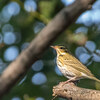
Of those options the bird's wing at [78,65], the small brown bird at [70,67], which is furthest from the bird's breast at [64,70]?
the bird's wing at [78,65]

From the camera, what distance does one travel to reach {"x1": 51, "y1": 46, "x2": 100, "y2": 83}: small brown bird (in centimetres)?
359

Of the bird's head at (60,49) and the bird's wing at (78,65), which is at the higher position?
the bird's head at (60,49)

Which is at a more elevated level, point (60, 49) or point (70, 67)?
point (60, 49)

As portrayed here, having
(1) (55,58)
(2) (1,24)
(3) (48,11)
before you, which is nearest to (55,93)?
(3) (48,11)

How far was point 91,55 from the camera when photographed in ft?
10.7

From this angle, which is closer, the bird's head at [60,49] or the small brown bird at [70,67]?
the small brown bird at [70,67]

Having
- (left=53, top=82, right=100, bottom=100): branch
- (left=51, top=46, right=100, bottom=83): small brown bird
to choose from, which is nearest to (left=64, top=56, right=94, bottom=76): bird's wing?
(left=51, top=46, right=100, bottom=83): small brown bird

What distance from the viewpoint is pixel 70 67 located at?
13.2 feet

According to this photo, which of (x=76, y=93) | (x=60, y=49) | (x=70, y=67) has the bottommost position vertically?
(x=70, y=67)

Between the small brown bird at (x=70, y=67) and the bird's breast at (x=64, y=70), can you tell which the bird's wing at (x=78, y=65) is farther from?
the bird's breast at (x=64, y=70)

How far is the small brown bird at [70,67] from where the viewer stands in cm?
359

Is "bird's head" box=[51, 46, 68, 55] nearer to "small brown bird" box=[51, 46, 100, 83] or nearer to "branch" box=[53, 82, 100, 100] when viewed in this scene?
"small brown bird" box=[51, 46, 100, 83]

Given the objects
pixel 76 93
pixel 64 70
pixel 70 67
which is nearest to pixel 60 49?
pixel 70 67

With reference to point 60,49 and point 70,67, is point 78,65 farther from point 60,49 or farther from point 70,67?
point 60,49
